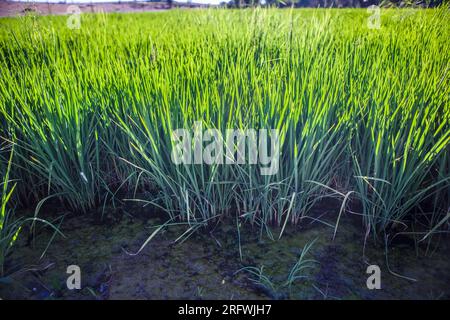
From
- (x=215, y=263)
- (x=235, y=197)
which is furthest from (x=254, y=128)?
(x=215, y=263)

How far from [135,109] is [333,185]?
3.18 ft

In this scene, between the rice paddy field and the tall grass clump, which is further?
the tall grass clump

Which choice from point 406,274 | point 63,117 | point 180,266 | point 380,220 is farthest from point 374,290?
point 63,117

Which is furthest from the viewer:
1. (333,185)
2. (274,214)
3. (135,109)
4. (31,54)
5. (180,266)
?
(31,54)

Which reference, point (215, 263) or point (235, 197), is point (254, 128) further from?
point (215, 263)

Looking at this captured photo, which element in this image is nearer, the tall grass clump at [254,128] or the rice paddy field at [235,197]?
the rice paddy field at [235,197]

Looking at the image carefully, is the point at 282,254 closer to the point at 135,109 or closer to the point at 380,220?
the point at 380,220

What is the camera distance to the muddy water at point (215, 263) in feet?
3.44

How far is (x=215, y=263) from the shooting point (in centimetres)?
117

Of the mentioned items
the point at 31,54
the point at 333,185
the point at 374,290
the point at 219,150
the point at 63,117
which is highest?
the point at 31,54

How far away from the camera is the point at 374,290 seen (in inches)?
40.8

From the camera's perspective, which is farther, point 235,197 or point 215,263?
point 235,197

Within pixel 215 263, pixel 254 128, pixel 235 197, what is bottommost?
pixel 215 263

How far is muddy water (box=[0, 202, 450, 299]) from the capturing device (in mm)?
1049
